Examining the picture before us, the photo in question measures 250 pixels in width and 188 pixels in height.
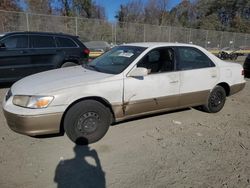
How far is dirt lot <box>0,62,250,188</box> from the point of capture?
2904 mm

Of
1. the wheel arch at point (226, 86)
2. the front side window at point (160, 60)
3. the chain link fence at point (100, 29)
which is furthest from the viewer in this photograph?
the chain link fence at point (100, 29)

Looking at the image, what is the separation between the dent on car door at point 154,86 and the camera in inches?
160

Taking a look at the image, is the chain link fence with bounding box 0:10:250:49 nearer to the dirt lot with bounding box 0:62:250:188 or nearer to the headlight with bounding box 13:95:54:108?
the dirt lot with bounding box 0:62:250:188

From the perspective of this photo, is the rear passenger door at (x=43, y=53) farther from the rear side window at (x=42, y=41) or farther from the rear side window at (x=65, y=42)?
the rear side window at (x=65, y=42)

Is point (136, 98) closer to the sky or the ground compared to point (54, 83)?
closer to the ground

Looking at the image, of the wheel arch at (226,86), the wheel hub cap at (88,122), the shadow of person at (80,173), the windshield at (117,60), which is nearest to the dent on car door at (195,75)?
the wheel arch at (226,86)

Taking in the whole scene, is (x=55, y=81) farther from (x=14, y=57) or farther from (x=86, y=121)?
(x=14, y=57)

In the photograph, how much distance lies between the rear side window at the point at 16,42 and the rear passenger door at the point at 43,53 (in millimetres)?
196

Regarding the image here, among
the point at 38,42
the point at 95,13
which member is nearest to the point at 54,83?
the point at 38,42

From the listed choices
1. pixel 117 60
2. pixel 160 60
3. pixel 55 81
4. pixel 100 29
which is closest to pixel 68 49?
pixel 117 60

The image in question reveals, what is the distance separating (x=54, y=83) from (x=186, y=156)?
Answer: 2255 mm

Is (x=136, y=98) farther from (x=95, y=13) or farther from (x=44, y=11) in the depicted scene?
(x=95, y=13)

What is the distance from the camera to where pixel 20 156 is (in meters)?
3.39

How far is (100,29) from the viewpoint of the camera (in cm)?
1898
